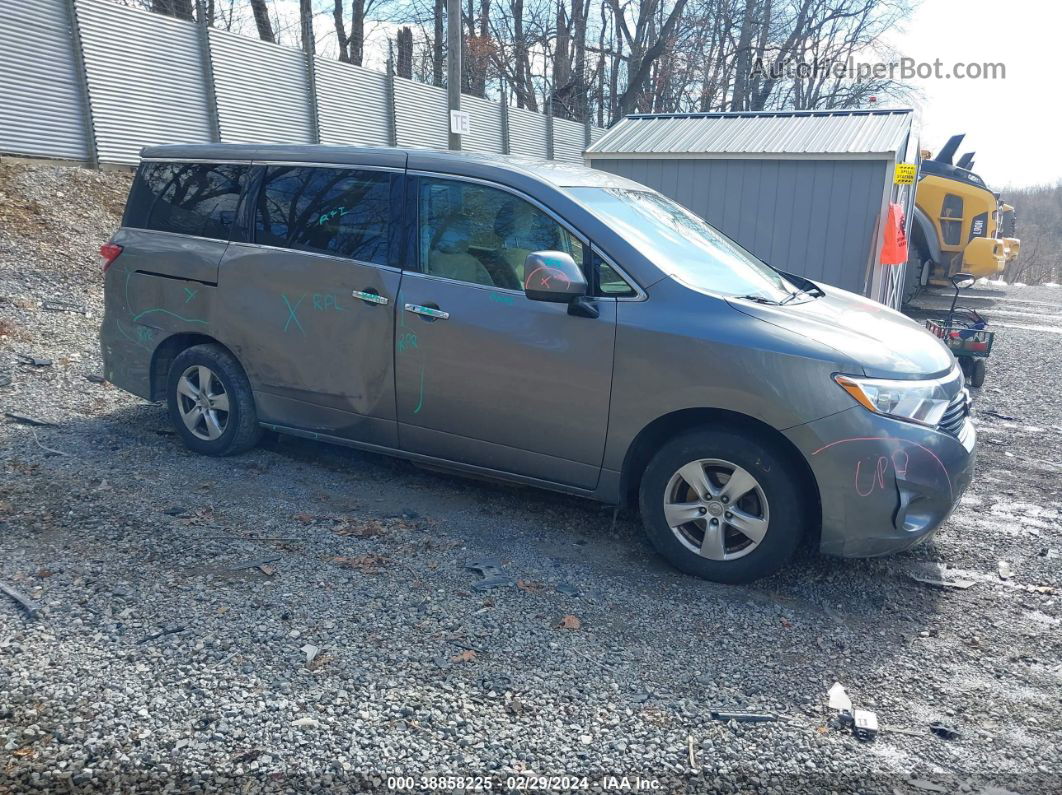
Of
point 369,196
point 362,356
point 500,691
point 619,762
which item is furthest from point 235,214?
point 619,762

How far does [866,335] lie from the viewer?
410 cm

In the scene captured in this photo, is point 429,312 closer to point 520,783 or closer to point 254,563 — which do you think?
point 254,563

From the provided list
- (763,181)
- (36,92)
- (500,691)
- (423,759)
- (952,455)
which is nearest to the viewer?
(423,759)

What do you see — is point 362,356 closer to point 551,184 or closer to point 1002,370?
point 551,184

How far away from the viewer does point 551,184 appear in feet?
14.9

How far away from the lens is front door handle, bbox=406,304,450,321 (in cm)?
459

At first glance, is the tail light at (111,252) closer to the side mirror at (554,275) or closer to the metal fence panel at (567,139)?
the side mirror at (554,275)

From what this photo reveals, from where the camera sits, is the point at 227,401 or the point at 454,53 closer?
the point at 227,401

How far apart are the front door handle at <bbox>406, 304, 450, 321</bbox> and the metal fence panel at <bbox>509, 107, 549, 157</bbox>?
20400mm

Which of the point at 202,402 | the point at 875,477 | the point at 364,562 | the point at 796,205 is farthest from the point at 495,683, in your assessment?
the point at 796,205

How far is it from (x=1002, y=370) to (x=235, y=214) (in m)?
8.78

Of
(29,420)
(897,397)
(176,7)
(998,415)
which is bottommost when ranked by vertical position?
(998,415)

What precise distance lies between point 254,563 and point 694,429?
7.09 ft

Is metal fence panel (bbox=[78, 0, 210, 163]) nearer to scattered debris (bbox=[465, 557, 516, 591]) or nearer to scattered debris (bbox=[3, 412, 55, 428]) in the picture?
scattered debris (bbox=[3, 412, 55, 428])
